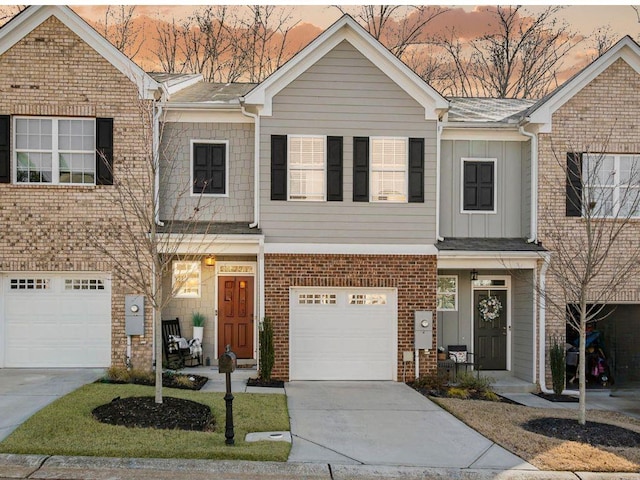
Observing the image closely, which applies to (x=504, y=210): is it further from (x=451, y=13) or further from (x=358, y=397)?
(x=451, y=13)

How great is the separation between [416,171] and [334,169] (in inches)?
74.9

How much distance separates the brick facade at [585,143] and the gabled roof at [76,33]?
940cm

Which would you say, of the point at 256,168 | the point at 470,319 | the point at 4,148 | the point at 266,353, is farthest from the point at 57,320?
the point at 470,319

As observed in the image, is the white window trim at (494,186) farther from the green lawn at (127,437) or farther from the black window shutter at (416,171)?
the green lawn at (127,437)

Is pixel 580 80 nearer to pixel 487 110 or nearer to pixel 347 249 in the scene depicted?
pixel 487 110

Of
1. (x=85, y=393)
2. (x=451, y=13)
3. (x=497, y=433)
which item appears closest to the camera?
(x=497, y=433)

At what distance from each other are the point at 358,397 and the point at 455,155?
21.6 ft

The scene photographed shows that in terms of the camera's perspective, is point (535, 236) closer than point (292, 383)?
No

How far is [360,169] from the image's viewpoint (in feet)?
45.9

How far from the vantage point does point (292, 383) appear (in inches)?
533

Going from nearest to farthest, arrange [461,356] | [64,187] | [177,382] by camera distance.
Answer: [177,382] < [64,187] < [461,356]

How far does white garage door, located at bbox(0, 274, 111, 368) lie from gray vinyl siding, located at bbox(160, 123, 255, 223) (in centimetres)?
246

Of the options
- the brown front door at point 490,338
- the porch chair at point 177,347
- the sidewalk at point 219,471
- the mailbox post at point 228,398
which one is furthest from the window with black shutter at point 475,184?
the mailbox post at point 228,398

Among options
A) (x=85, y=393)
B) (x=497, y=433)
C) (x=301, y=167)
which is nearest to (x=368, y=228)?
(x=301, y=167)
